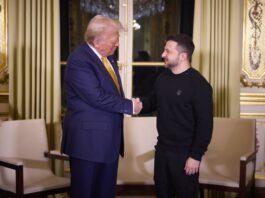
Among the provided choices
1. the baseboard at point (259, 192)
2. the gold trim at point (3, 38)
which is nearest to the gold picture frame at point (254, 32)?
the baseboard at point (259, 192)

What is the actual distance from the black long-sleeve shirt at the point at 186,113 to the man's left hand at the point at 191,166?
21 mm

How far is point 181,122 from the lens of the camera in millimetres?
2328

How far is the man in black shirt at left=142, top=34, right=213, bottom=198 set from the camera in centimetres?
230

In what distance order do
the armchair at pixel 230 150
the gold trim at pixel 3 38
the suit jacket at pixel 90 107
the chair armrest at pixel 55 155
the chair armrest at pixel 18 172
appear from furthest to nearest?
the gold trim at pixel 3 38
the armchair at pixel 230 150
the chair armrest at pixel 55 155
the chair armrest at pixel 18 172
the suit jacket at pixel 90 107

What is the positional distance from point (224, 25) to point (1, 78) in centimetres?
187

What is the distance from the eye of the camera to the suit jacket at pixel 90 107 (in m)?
2.23

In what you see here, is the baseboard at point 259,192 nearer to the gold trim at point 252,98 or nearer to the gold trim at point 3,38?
the gold trim at point 252,98

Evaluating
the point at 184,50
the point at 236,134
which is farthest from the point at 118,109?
the point at 236,134

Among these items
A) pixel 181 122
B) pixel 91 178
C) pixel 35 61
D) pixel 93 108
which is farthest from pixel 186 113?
pixel 35 61

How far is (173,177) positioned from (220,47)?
60.8 inches

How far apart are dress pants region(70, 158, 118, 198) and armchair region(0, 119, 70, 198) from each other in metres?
0.55

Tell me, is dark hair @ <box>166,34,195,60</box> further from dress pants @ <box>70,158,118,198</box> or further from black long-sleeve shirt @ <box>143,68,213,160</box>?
dress pants @ <box>70,158,118,198</box>

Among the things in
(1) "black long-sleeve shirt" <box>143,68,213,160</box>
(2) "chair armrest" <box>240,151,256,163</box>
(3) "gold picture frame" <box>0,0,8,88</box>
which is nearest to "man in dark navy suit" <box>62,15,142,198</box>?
(1) "black long-sleeve shirt" <box>143,68,213,160</box>

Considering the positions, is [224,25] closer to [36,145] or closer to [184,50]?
[184,50]
